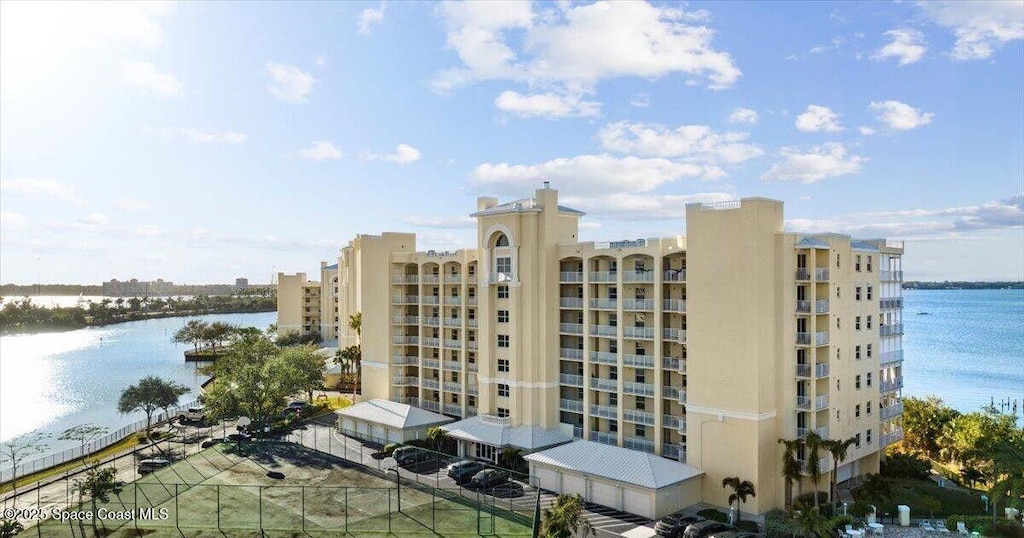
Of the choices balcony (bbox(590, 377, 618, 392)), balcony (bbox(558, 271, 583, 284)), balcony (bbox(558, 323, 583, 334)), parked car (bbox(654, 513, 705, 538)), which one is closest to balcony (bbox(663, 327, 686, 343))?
balcony (bbox(590, 377, 618, 392))

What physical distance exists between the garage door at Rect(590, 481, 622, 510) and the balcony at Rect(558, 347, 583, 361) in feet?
31.6

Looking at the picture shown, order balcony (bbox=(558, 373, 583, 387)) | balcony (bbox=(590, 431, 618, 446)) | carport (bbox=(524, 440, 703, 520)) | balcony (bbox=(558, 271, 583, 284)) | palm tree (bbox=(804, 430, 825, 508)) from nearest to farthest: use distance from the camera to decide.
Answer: palm tree (bbox=(804, 430, 825, 508)), carport (bbox=(524, 440, 703, 520)), balcony (bbox=(590, 431, 618, 446)), balcony (bbox=(558, 271, 583, 284)), balcony (bbox=(558, 373, 583, 387))

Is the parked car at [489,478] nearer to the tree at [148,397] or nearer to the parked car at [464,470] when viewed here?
the parked car at [464,470]

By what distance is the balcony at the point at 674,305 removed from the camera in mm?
38438

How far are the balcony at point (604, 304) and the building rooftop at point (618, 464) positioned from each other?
27.1 ft

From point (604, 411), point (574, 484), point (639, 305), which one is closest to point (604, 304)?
point (639, 305)

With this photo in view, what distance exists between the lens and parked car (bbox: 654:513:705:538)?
Result: 31281 mm

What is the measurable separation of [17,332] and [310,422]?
523ft

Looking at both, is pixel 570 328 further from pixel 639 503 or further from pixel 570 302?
pixel 639 503

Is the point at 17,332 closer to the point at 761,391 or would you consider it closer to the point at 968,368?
the point at 761,391

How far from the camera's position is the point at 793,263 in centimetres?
3556

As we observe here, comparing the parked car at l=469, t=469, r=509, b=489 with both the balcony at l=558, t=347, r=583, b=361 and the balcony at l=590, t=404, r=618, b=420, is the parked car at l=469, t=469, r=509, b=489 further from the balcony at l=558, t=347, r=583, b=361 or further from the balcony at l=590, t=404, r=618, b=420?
the balcony at l=558, t=347, r=583, b=361

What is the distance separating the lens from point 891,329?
41.3m

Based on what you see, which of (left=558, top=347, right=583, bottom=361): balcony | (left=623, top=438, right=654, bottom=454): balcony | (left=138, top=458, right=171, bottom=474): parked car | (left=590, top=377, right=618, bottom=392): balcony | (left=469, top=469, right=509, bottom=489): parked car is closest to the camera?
(left=469, top=469, right=509, bottom=489): parked car
